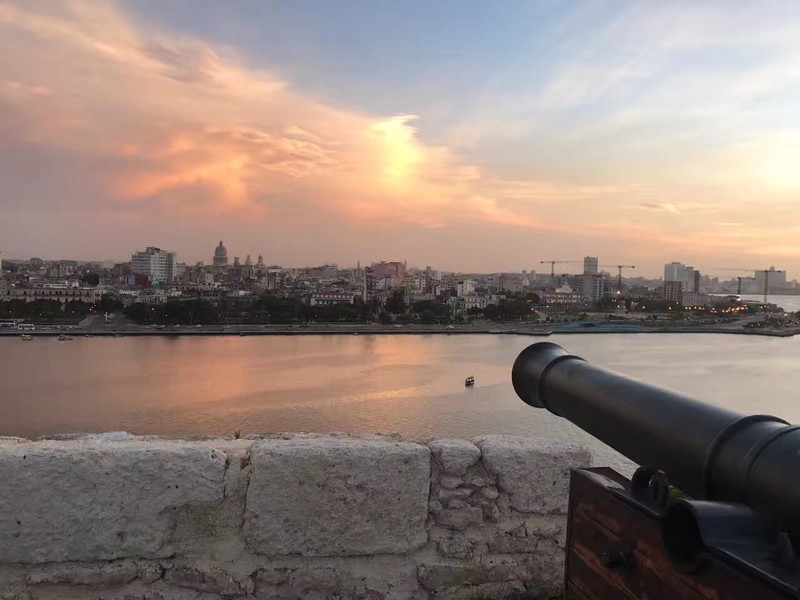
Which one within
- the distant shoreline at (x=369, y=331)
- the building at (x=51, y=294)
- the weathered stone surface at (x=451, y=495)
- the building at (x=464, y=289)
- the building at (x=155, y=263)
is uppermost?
the building at (x=155, y=263)

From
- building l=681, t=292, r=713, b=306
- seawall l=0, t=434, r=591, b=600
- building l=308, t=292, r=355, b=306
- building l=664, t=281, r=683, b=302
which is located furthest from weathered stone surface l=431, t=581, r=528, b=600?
building l=664, t=281, r=683, b=302

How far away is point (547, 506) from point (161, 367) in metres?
35.3

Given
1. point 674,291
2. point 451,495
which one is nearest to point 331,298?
point 674,291

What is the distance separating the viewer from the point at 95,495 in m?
1.35

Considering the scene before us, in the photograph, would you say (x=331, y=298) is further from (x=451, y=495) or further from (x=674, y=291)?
(x=451, y=495)

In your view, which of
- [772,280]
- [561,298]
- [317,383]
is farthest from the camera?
[772,280]

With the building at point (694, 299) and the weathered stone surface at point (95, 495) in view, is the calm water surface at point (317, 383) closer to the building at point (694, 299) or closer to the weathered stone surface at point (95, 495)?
the weathered stone surface at point (95, 495)

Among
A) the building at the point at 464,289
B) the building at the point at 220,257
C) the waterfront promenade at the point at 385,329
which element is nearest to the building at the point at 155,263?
the building at the point at 220,257

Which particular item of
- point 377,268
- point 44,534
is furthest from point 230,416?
point 377,268

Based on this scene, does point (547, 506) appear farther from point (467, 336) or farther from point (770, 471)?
point (467, 336)

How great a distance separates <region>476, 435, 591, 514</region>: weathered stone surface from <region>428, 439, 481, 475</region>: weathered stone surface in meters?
0.03

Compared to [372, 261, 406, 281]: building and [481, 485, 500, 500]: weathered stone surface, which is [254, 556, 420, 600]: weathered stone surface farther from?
[372, 261, 406, 281]: building

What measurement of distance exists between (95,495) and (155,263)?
121 m

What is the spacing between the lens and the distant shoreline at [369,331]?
51.2 metres
